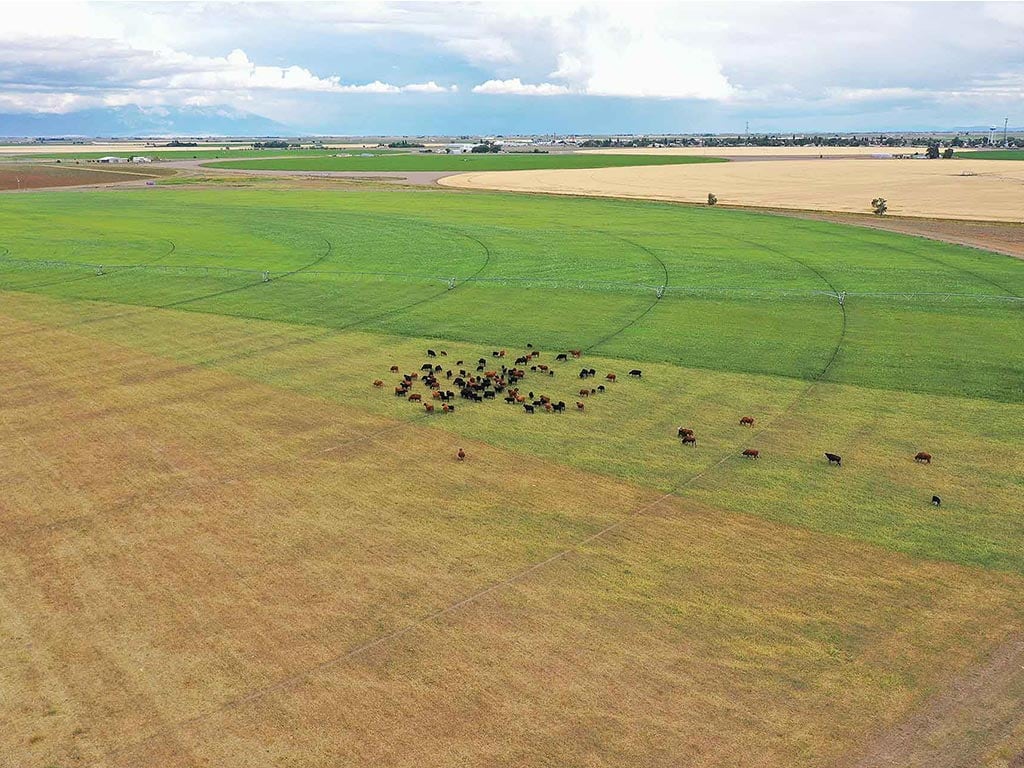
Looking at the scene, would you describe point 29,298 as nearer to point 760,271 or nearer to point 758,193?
point 760,271

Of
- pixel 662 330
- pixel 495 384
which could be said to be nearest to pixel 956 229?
pixel 662 330

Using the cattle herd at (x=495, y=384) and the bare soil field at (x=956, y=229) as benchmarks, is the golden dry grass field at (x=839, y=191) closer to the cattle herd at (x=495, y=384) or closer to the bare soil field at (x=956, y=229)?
the bare soil field at (x=956, y=229)

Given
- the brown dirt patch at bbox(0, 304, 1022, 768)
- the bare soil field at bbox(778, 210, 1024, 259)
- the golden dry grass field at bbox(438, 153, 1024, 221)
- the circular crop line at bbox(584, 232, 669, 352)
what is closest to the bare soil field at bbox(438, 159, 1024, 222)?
the golden dry grass field at bbox(438, 153, 1024, 221)

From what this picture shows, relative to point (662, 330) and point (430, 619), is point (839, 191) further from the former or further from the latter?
point (430, 619)

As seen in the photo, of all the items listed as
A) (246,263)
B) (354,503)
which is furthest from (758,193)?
(354,503)

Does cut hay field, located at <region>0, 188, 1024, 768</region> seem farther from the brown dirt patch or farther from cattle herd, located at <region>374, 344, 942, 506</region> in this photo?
cattle herd, located at <region>374, 344, 942, 506</region>

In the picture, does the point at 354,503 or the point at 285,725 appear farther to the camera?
the point at 354,503
